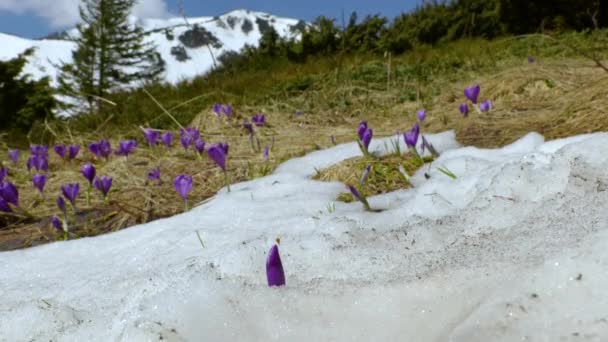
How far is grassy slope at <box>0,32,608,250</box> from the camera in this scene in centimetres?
212

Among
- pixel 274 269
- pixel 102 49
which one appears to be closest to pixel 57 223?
pixel 274 269

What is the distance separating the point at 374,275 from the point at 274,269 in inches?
7.2

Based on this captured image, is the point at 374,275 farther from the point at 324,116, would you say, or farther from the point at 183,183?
the point at 324,116

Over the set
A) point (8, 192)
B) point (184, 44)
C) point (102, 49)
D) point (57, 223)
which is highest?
point (184, 44)

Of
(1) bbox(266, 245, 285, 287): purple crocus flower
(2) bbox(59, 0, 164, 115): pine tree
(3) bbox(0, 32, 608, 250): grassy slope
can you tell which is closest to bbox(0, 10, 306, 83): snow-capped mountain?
(2) bbox(59, 0, 164, 115): pine tree

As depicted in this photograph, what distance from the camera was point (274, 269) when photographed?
0.90m

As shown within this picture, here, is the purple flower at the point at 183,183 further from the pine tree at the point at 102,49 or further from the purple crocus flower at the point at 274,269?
the pine tree at the point at 102,49

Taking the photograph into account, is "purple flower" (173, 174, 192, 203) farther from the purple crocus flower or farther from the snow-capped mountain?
the snow-capped mountain

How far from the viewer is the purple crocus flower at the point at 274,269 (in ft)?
2.91

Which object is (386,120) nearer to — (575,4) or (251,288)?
(251,288)

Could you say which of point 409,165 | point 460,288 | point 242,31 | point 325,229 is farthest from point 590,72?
point 242,31

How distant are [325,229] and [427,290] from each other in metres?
0.42

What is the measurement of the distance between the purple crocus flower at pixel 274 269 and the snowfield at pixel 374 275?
0.07ft

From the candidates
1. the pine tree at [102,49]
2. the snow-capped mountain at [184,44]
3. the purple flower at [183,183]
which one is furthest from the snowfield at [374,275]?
the snow-capped mountain at [184,44]
